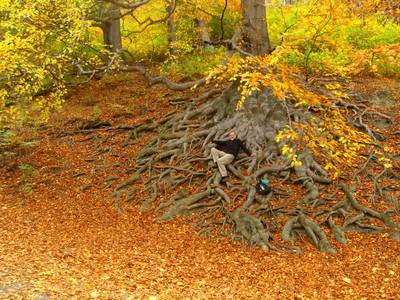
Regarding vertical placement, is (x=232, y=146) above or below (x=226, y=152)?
above

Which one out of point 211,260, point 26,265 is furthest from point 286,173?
point 26,265

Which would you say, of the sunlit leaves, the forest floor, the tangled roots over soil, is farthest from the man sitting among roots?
the sunlit leaves

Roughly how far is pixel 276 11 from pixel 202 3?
268 inches

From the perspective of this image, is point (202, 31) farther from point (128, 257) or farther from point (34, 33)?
point (128, 257)

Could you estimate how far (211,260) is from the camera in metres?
8.65

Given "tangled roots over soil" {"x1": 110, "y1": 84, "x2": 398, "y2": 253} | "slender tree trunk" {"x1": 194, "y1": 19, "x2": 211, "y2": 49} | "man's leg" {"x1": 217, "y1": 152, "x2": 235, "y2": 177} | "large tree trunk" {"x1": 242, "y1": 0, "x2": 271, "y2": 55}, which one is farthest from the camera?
"slender tree trunk" {"x1": 194, "y1": 19, "x2": 211, "y2": 49}

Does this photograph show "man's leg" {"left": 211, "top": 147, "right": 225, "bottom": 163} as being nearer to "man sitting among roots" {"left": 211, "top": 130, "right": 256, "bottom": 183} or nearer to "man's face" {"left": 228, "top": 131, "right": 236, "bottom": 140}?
"man sitting among roots" {"left": 211, "top": 130, "right": 256, "bottom": 183}

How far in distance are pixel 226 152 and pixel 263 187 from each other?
1489mm

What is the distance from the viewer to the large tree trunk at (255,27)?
11.9 meters

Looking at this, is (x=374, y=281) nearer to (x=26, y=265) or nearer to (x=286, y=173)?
(x=286, y=173)

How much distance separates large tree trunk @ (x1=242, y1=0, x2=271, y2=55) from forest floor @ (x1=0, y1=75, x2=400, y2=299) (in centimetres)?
489

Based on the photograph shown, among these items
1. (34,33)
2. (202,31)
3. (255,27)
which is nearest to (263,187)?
(255,27)

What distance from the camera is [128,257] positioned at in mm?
8656

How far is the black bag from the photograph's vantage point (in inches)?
406
